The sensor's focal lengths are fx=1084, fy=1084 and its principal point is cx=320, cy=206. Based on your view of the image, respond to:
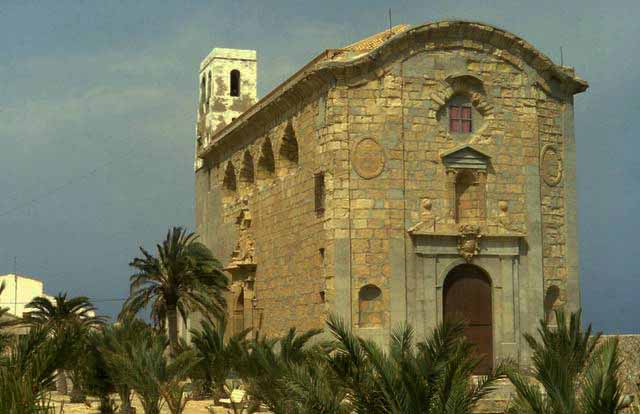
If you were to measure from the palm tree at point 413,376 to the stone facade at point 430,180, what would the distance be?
12.6 meters

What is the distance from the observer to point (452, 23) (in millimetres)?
27422

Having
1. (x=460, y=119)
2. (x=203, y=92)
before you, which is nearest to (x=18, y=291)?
(x=203, y=92)

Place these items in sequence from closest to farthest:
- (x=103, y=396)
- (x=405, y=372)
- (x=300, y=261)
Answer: (x=405, y=372)
(x=103, y=396)
(x=300, y=261)

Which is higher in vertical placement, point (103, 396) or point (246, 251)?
point (246, 251)

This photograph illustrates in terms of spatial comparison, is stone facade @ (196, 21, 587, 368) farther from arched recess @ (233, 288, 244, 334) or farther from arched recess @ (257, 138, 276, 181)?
arched recess @ (233, 288, 244, 334)

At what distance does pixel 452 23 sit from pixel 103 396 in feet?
41.6

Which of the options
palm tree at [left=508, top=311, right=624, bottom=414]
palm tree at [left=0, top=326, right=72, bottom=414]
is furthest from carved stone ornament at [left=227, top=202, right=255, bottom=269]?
palm tree at [left=508, top=311, right=624, bottom=414]

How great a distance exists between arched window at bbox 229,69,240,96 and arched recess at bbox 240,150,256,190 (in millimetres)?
7044

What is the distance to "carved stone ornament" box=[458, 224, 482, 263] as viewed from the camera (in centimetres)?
2698

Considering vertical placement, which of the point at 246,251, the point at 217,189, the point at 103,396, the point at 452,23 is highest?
the point at 452,23

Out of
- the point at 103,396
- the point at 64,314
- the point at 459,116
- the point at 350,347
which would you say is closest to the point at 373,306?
the point at 459,116

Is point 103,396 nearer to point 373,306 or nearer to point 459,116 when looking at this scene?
point 373,306

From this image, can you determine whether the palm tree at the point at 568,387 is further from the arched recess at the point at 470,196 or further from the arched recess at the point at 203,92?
the arched recess at the point at 203,92

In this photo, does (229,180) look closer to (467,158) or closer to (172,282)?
(172,282)
